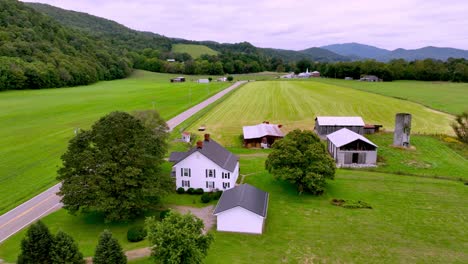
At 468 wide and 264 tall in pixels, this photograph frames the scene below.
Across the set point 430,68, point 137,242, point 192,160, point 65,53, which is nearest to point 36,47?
point 65,53

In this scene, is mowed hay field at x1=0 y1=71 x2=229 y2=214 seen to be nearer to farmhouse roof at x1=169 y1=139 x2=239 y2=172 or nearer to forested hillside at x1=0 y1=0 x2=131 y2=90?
forested hillside at x1=0 y1=0 x2=131 y2=90

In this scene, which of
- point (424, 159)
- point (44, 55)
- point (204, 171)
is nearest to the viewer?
point (204, 171)

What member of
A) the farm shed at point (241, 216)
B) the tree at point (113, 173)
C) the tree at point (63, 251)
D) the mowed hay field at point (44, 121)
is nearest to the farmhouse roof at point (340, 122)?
the farm shed at point (241, 216)

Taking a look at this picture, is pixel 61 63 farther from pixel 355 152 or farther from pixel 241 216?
pixel 241 216

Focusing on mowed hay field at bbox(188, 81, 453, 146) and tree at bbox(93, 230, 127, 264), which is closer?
tree at bbox(93, 230, 127, 264)

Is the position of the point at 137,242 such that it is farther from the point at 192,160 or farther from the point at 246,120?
the point at 246,120

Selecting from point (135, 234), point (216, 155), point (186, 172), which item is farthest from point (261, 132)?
point (135, 234)

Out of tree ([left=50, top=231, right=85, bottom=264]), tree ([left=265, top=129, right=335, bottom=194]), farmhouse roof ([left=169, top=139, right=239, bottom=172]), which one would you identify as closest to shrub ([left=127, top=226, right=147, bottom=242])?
tree ([left=50, top=231, right=85, bottom=264])
